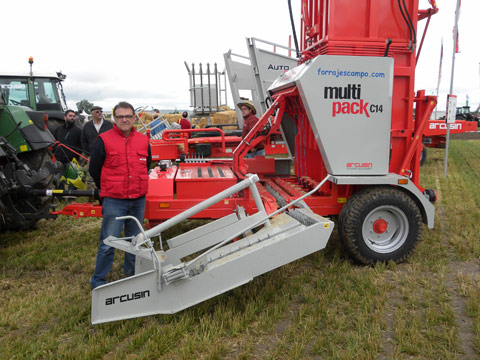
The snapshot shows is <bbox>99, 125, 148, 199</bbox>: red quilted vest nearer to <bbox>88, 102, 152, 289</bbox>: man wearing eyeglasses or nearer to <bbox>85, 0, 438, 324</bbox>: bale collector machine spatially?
<bbox>88, 102, 152, 289</bbox>: man wearing eyeglasses

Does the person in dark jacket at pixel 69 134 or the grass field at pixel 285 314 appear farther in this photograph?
the person in dark jacket at pixel 69 134

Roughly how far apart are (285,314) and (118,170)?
72.2 inches

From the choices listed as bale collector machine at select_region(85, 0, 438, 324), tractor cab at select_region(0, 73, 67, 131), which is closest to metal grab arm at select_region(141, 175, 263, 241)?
bale collector machine at select_region(85, 0, 438, 324)

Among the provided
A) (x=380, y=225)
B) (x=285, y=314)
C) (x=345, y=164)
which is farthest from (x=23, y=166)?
(x=380, y=225)

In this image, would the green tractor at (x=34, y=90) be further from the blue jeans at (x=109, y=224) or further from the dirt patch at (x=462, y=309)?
the dirt patch at (x=462, y=309)

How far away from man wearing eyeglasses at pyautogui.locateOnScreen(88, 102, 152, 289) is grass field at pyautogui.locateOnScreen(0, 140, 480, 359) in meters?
0.63

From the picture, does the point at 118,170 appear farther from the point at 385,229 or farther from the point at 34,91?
the point at 34,91

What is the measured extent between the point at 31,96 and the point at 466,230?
9995 millimetres

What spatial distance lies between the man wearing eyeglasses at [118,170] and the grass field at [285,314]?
629 mm

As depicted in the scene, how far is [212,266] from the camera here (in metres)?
3.04

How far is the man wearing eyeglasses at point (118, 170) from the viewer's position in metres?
3.29

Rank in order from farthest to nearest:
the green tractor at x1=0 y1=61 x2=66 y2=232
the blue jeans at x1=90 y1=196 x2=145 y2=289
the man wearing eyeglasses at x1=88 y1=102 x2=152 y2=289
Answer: the green tractor at x1=0 y1=61 x2=66 y2=232 → the blue jeans at x1=90 y1=196 x2=145 y2=289 → the man wearing eyeglasses at x1=88 y1=102 x2=152 y2=289

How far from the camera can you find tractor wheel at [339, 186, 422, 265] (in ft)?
13.1

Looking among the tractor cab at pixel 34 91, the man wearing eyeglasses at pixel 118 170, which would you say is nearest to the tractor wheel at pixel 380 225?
the man wearing eyeglasses at pixel 118 170
